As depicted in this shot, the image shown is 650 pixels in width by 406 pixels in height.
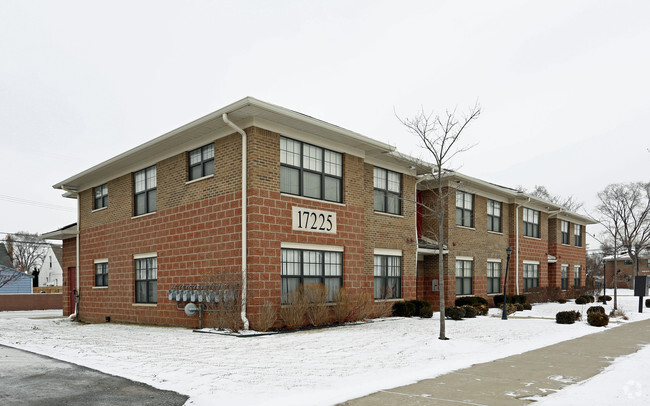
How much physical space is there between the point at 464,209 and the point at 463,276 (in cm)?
333

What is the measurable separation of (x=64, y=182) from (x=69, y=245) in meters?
3.71

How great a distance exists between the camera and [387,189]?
21.2m

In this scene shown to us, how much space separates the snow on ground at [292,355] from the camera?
26.3ft

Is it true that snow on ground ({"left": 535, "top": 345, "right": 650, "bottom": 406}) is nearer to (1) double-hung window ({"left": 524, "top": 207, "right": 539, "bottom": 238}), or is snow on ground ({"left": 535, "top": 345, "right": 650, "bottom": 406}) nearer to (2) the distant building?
(1) double-hung window ({"left": 524, "top": 207, "right": 539, "bottom": 238})

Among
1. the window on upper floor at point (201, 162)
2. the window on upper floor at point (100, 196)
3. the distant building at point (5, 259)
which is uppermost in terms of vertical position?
the window on upper floor at point (201, 162)

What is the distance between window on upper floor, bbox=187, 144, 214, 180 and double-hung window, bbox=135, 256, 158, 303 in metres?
3.83

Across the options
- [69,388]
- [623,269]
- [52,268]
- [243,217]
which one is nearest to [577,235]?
[243,217]

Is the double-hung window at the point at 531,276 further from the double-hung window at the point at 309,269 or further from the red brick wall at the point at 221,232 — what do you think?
the double-hung window at the point at 309,269

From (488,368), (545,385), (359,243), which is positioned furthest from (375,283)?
(545,385)

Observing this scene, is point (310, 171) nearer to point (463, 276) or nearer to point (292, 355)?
point (292, 355)

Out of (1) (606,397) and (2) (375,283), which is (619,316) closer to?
(2) (375,283)

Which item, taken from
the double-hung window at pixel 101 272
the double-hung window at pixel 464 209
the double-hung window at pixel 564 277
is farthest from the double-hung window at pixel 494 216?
the double-hung window at pixel 101 272

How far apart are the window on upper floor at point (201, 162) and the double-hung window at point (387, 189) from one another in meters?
6.66

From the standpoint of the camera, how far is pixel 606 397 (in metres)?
7.46
